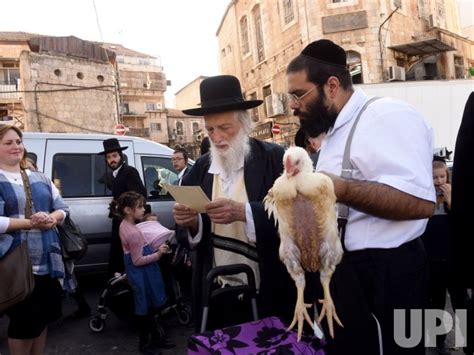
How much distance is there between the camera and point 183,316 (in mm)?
4480

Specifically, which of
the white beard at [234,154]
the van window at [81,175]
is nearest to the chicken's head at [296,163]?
the white beard at [234,154]

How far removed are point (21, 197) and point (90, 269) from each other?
2.88m

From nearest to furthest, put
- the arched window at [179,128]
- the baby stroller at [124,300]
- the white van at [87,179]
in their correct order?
the baby stroller at [124,300], the white van at [87,179], the arched window at [179,128]

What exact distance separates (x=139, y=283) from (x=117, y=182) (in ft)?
5.22

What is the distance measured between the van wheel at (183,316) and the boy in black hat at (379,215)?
325 centimetres

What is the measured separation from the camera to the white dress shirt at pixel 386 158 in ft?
4.37

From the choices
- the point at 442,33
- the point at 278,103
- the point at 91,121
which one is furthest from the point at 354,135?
the point at 91,121

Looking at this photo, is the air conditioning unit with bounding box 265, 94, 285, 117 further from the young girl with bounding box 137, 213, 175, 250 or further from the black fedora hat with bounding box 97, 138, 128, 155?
the young girl with bounding box 137, 213, 175, 250

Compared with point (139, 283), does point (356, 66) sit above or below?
above

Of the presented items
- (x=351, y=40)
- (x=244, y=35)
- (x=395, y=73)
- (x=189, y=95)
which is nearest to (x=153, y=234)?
(x=395, y=73)

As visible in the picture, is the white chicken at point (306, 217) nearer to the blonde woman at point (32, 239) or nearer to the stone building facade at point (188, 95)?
the blonde woman at point (32, 239)

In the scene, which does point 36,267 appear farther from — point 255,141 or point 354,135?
point 354,135

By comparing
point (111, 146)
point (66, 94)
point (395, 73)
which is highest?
point (66, 94)

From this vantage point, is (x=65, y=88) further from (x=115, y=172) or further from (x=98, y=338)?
(x=98, y=338)
